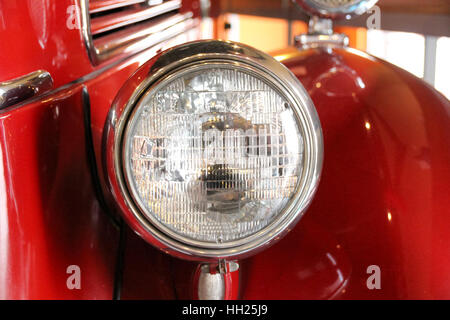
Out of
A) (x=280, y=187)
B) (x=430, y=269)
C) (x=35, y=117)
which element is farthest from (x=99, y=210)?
(x=430, y=269)

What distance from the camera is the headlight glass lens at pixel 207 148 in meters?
0.62

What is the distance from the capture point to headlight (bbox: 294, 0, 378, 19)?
1111 millimetres

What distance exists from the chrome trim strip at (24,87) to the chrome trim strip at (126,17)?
181 mm

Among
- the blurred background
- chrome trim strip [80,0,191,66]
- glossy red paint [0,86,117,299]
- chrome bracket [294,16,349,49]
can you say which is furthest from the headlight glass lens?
the blurred background

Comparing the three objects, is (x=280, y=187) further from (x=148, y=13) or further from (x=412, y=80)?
(x=148, y=13)

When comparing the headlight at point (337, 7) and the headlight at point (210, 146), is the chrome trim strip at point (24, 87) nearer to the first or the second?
the headlight at point (210, 146)

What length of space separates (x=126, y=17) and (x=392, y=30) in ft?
7.96

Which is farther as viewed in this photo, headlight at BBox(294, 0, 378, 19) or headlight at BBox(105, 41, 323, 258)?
Answer: headlight at BBox(294, 0, 378, 19)

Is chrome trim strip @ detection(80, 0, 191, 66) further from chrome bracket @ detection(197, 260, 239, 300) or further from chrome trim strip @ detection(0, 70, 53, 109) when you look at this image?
chrome bracket @ detection(197, 260, 239, 300)

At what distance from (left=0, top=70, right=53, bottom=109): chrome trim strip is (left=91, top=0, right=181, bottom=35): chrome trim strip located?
0.59 feet

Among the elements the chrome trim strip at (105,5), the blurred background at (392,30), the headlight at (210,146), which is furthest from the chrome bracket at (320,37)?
the blurred background at (392,30)

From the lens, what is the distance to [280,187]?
0.64m

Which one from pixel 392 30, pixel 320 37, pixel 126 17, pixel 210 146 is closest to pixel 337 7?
pixel 320 37
